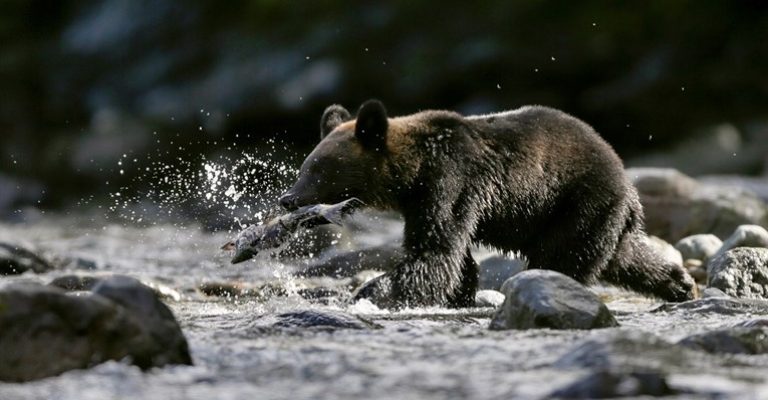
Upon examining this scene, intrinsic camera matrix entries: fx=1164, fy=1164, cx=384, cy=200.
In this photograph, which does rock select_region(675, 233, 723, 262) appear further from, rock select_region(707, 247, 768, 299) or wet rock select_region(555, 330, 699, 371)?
wet rock select_region(555, 330, 699, 371)

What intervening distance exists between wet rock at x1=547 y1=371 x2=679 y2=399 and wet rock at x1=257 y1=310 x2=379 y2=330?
5.98ft

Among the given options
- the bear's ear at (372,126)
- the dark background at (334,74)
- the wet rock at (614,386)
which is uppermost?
the dark background at (334,74)

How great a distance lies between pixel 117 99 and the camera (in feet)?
70.5

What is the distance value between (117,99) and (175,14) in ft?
6.78

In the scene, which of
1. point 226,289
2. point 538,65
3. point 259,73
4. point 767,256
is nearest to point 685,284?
point 767,256

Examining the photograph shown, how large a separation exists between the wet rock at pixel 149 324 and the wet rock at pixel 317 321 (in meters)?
1.03

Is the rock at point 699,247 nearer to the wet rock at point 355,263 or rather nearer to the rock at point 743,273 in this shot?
the rock at point 743,273

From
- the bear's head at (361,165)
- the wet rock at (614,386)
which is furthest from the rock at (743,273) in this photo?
the wet rock at (614,386)

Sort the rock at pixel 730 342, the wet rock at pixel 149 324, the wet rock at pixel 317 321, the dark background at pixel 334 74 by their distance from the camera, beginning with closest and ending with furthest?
the wet rock at pixel 149 324 < the rock at pixel 730 342 < the wet rock at pixel 317 321 < the dark background at pixel 334 74

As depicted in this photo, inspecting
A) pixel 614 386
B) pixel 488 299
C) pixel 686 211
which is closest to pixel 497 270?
pixel 488 299

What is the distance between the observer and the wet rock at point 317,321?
519 centimetres

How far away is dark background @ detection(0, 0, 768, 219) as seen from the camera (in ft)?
51.3

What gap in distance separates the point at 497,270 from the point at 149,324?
448cm

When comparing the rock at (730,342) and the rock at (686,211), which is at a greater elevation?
the rock at (686,211)
